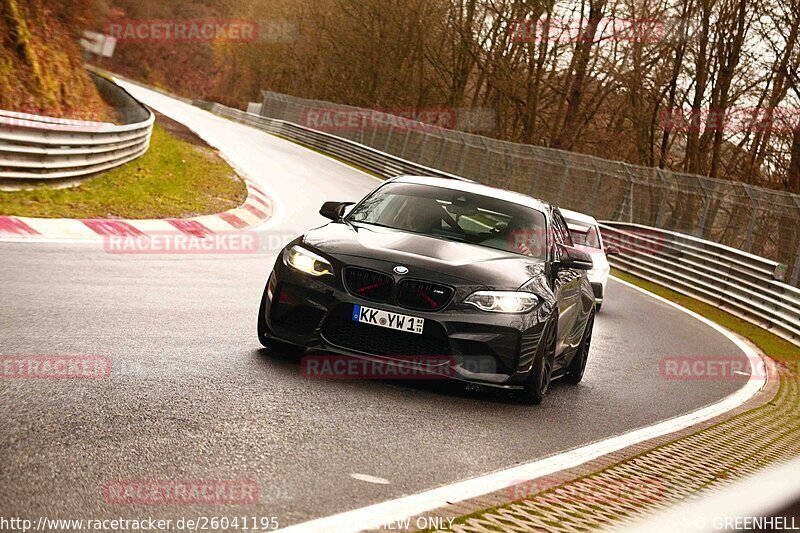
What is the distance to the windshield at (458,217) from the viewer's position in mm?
8406

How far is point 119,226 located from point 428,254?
331 inches

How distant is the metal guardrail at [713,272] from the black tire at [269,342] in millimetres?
12339

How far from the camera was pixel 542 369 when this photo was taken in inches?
305

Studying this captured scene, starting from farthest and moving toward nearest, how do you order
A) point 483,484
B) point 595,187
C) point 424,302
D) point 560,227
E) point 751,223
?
1. point 595,187
2. point 751,223
3. point 560,227
4. point 424,302
5. point 483,484

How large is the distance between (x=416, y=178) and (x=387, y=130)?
1531 inches

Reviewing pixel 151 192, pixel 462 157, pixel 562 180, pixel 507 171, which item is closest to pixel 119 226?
pixel 151 192

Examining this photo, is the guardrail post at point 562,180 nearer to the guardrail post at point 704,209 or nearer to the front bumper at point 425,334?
the guardrail post at point 704,209

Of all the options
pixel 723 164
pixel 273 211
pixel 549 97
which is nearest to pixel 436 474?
pixel 273 211

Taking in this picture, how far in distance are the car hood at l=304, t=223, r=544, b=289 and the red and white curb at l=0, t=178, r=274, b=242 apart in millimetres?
5554

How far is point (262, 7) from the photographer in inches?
3378

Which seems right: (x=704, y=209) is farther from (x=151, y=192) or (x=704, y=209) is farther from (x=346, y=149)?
(x=346, y=149)

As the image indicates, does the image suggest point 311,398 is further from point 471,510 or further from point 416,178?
point 416,178

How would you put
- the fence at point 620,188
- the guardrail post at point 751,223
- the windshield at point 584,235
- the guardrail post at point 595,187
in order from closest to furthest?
1. the windshield at point 584,235
2. the fence at point 620,188
3. the guardrail post at point 751,223
4. the guardrail post at point 595,187

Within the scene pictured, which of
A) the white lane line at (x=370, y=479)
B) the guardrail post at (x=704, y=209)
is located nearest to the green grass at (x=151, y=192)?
the white lane line at (x=370, y=479)
